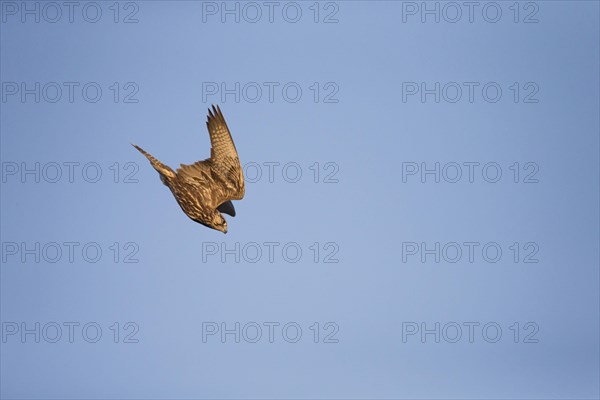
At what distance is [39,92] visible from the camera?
8.46m

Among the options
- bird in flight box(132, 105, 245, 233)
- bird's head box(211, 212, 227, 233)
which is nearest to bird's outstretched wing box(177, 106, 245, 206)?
bird in flight box(132, 105, 245, 233)

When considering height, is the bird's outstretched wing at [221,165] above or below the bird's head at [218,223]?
above

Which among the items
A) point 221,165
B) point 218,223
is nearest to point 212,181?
point 221,165

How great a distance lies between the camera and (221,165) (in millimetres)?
5207

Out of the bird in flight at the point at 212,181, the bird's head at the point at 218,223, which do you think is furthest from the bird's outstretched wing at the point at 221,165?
the bird's head at the point at 218,223

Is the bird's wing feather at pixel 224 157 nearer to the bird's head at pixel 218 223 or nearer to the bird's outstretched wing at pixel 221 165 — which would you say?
the bird's outstretched wing at pixel 221 165

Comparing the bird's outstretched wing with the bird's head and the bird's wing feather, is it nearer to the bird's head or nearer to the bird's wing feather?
the bird's wing feather

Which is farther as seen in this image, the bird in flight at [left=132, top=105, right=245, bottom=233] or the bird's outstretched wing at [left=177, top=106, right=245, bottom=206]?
the bird's outstretched wing at [left=177, top=106, right=245, bottom=206]

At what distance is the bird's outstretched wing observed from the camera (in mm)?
5156

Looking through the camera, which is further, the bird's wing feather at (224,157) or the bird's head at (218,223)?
the bird's wing feather at (224,157)

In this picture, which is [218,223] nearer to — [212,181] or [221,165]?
[212,181]

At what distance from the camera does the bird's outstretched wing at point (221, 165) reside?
16.9 ft

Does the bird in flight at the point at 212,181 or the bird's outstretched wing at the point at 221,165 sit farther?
the bird's outstretched wing at the point at 221,165

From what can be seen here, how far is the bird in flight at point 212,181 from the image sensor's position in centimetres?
492
